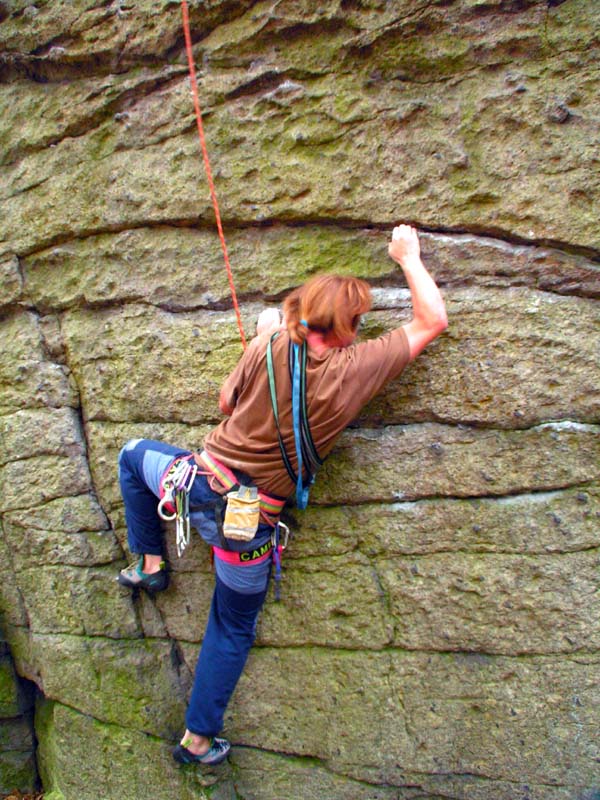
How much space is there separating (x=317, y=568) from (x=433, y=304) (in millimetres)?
1614

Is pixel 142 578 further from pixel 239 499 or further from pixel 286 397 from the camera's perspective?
pixel 286 397

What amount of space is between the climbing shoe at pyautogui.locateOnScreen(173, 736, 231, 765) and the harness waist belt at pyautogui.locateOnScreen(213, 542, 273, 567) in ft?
3.94

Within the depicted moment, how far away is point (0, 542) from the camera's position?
14.1 feet

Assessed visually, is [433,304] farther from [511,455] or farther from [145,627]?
[145,627]

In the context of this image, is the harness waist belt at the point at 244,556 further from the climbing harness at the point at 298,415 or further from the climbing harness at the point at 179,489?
the climbing harness at the point at 298,415

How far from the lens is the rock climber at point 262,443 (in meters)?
2.89

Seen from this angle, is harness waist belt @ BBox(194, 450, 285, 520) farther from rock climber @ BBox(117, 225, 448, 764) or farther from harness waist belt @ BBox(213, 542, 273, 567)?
harness waist belt @ BBox(213, 542, 273, 567)

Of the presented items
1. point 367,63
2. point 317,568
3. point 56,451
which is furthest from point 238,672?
point 367,63

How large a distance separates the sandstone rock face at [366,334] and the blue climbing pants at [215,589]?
0.98 ft

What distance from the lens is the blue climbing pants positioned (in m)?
3.22

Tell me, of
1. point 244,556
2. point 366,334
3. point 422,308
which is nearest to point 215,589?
point 244,556

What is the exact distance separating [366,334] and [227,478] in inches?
42.5

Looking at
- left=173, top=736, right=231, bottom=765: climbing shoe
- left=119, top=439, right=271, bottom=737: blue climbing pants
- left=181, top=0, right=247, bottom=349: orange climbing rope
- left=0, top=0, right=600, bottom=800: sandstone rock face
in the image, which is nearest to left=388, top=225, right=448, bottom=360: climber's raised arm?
left=0, top=0, right=600, bottom=800: sandstone rock face

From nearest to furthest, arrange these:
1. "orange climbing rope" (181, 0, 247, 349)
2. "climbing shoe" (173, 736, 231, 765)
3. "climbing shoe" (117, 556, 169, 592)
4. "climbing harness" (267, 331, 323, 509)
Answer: "climbing harness" (267, 331, 323, 509), "orange climbing rope" (181, 0, 247, 349), "climbing shoe" (173, 736, 231, 765), "climbing shoe" (117, 556, 169, 592)
